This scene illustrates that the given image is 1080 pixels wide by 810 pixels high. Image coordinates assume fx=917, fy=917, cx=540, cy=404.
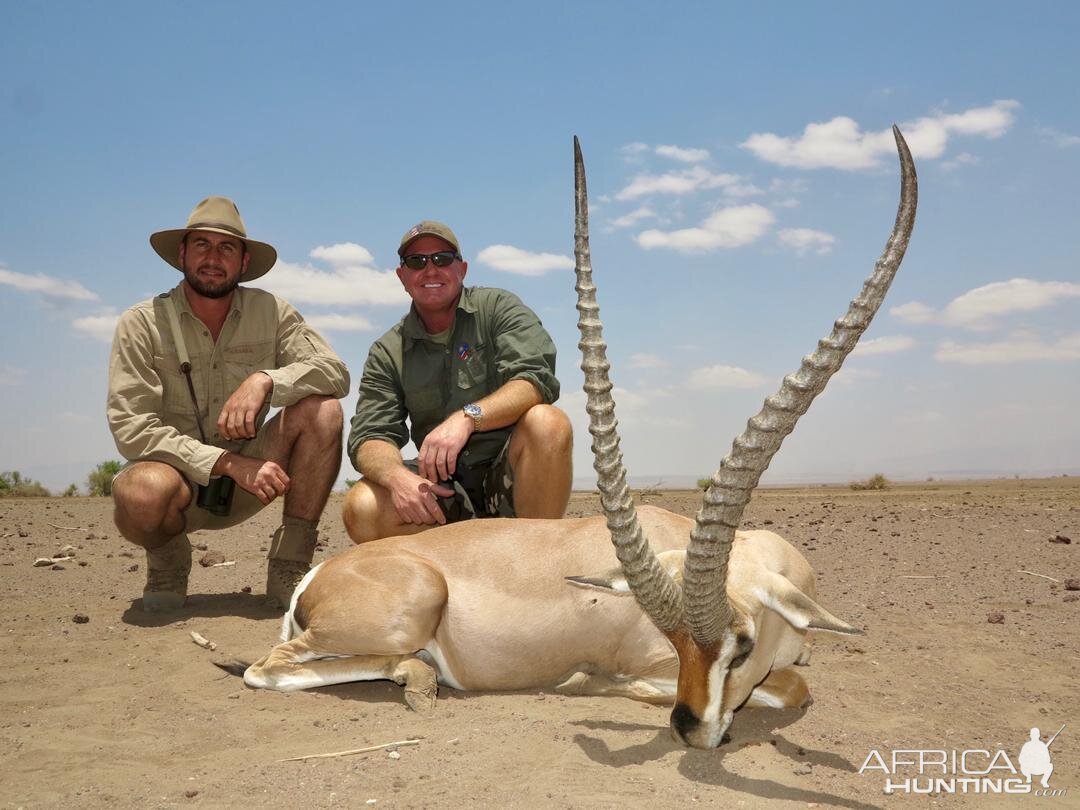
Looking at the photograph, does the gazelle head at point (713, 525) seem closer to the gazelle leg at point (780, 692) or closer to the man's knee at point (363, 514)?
the gazelle leg at point (780, 692)

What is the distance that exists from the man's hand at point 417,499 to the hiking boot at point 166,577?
202cm

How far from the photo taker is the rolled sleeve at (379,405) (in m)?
7.07

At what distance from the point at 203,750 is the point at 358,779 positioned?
3.18 feet

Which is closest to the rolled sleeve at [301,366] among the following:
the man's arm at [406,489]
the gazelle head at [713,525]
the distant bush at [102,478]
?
the man's arm at [406,489]

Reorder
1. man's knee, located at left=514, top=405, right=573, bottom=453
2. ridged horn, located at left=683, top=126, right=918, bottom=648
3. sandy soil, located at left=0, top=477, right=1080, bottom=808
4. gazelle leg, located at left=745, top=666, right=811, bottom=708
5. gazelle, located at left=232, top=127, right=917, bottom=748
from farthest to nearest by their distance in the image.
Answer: man's knee, located at left=514, top=405, right=573, bottom=453
gazelle leg, located at left=745, top=666, right=811, bottom=708
gazelle, located at left=232, top=127, right=917, bottom=748
sandy soil, located at left=0, top=477, right=1080, bottom=808
ridged horn, located at left=683, top=126, right=918, bottom=648

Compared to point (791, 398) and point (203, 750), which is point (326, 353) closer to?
point (203, 750)

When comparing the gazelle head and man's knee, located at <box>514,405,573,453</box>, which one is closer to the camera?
the gazelle head

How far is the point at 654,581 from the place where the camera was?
12.6ft

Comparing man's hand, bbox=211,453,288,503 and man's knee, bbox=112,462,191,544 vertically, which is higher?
man's hand, bbox=211,453,288,503

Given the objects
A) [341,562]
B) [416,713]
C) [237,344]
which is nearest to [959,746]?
[416,713]

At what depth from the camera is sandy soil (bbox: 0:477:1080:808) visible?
12.1 feet

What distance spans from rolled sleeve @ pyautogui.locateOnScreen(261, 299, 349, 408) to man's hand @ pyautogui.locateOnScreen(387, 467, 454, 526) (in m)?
1.32

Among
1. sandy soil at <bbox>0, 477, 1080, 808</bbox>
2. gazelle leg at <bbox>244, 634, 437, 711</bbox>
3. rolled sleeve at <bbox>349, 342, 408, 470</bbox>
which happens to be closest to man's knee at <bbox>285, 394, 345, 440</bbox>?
rolled sleeve at <bbox>349, 342, 408, 470</bbox>

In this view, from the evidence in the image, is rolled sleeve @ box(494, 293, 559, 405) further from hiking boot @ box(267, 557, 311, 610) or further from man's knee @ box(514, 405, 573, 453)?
hiking boot @ box(267, 557, 311, 610)
